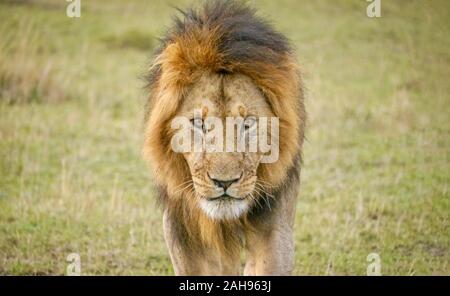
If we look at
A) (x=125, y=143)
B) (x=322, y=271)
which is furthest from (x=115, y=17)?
(x=322, y=271)

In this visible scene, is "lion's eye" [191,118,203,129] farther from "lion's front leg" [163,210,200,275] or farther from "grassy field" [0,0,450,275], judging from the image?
"grassy field" [0,0,450,275]

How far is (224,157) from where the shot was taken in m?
4.52

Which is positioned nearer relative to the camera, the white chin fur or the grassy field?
the white chin fur

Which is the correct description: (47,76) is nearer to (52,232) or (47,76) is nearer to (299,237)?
(52,232)

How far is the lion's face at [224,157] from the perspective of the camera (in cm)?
453

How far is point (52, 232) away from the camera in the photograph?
7324 millimetres

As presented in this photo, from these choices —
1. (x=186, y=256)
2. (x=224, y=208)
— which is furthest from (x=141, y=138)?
(x=224, y=208)

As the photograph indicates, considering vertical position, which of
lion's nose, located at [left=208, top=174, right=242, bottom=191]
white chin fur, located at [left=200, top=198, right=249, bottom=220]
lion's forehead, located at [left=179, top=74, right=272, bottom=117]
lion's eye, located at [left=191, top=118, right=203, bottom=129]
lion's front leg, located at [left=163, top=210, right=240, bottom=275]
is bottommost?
lion's front leg, located at [left=163, top=210, right=240, bottom=275]

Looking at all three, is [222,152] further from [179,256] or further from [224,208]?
[179,256]

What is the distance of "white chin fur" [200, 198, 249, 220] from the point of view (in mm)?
4605

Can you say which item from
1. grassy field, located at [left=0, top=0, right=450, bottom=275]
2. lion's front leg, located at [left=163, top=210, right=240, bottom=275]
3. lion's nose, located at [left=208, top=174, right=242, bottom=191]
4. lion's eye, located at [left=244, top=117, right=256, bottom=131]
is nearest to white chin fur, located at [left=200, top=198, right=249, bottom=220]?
lion's nose, located at [left=208, top=174, right=242, bottom=191]

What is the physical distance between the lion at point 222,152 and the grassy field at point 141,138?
39.0 inches

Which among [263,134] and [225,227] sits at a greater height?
[263,134]

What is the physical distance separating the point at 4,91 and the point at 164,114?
761 centimetres
